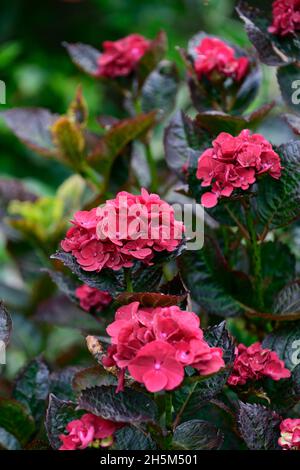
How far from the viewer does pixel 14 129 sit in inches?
55.9

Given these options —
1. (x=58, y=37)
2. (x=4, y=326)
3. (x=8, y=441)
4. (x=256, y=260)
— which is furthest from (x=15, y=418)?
(x=58, y=37)

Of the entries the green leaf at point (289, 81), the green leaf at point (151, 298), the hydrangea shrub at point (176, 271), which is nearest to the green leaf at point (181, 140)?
the hydrangea shrub at point (176, 271)

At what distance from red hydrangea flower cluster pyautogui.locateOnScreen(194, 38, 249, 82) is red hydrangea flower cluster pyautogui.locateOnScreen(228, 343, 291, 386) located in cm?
47

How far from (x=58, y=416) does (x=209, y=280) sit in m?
0.32

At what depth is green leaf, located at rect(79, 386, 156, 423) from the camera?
2.65 feet

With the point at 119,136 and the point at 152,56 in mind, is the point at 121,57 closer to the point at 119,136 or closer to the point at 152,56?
the point at 152,56

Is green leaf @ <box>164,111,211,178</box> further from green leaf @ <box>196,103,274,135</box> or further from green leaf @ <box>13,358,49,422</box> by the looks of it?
green leaf @ <box>13,358,49,422</box>

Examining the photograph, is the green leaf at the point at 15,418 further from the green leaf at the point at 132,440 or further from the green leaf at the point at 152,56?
the green leaf at the point at 152,56

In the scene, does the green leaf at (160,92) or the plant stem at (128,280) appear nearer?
the plant stem at (128,280)

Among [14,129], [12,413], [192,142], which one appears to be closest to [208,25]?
[14,129]

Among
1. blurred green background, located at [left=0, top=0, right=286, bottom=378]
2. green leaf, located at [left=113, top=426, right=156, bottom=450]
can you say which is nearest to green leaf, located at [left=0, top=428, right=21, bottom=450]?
green leaf, located at [left=113, top=426, right=156, bottom=450]

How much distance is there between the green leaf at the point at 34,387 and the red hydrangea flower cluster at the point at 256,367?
0.29 metres

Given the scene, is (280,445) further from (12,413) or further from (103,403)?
(12,413)

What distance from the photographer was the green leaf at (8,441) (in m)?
1.03
